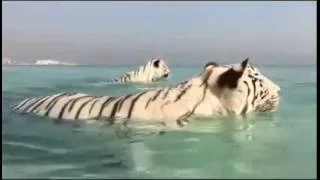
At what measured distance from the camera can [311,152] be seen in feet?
9.62

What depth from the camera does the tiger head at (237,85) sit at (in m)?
3.55

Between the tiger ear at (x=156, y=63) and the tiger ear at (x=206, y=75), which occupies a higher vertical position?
the tiger ear at (x=206, y=75)

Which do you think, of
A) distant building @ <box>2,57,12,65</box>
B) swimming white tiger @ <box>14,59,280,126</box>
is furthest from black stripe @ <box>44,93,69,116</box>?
distant building @ <box>2,57,12,65</box>

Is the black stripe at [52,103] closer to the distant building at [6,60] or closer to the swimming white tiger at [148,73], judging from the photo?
the distant building at [6,60]

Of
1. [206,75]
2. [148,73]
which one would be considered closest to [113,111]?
[206,75]

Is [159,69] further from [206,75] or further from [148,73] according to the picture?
[206,75]

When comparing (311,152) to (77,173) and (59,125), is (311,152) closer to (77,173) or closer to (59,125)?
(77,173)

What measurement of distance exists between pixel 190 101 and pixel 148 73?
2246mm

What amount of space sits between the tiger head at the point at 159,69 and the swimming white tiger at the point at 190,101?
4.62 ft

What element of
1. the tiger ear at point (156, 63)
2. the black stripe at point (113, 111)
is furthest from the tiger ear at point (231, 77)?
the tiger ear at point (156, 63)

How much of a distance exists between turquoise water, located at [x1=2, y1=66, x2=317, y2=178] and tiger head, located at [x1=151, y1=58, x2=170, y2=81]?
0.84m

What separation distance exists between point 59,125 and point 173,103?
0.64m

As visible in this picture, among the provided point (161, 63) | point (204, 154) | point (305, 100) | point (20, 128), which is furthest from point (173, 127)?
point (161, 63)

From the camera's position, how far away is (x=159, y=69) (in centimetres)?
532
